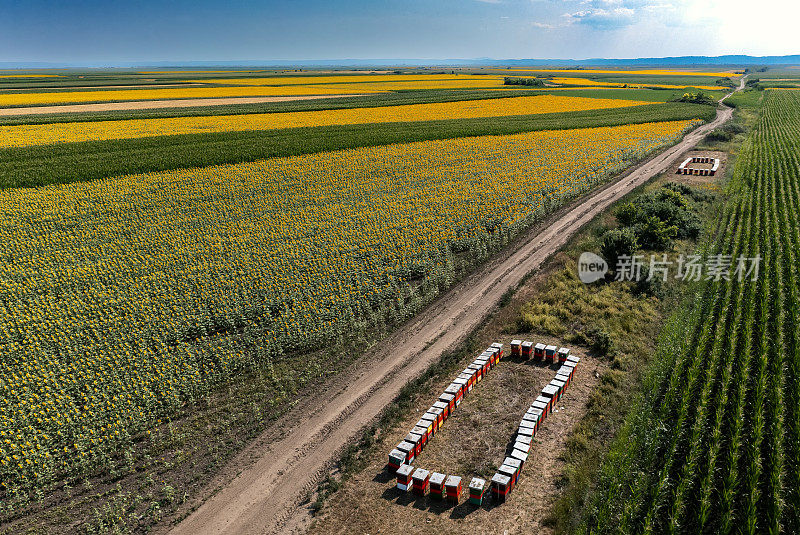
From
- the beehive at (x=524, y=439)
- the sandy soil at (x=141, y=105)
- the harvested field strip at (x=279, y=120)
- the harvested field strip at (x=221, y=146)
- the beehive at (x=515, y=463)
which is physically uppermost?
the sandy soil at (x=141, y=105)

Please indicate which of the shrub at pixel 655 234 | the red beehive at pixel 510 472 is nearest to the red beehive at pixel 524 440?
the red beehive at pixel 510 472

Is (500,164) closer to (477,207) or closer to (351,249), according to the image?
(477,207)

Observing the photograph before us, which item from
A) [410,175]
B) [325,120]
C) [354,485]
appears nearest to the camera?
[354,485]

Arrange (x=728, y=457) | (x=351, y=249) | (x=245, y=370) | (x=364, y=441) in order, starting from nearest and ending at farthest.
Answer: (x=728, y=457) → (x=364, y=441) → (x=245, y=370) → (x=351, y=249)

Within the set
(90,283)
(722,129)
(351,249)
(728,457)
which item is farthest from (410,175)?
(722,129)

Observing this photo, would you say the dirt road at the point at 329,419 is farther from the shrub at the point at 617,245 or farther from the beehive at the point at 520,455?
the beehive at the point at 520,455

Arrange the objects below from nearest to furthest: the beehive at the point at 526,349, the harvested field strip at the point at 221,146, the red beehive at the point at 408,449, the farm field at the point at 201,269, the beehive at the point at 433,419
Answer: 1. the red beehive at the point at 408,449
2. the farm field at the point at 201,269
3. the beehive at the point at 433,419
4. the beehive at the point at 526,349
5. the harvested field strip at the point at 221,146

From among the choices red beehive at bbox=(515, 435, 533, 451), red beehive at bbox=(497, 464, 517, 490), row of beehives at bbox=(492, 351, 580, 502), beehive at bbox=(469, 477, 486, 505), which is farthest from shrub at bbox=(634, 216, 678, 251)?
beehive at bbox=(469, 477, 486, 505)
